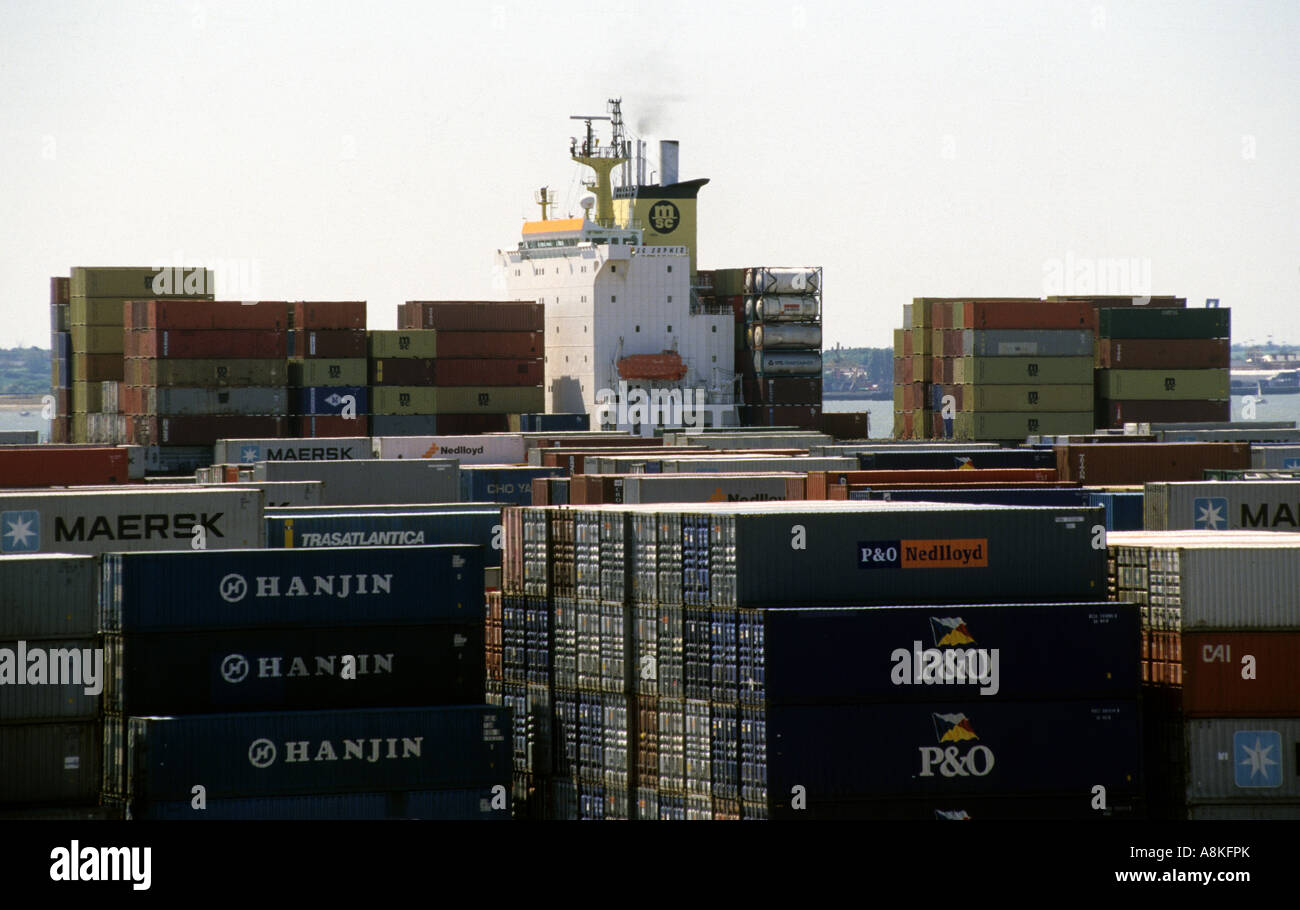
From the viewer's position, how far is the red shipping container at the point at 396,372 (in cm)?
6931

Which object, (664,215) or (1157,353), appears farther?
(664,215)

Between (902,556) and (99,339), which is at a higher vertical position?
(99,339)

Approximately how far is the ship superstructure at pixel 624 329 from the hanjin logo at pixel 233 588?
176ft

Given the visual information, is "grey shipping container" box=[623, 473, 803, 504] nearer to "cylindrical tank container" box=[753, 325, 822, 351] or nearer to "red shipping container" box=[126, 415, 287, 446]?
"red shipping container" box=[126, 415, 287, 446]

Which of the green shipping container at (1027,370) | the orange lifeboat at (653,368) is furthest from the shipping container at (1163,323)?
the orange lifeboat at (653,368)

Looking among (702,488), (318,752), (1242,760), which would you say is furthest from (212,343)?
(1242,760)

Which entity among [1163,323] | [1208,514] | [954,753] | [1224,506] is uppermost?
[1163,323]

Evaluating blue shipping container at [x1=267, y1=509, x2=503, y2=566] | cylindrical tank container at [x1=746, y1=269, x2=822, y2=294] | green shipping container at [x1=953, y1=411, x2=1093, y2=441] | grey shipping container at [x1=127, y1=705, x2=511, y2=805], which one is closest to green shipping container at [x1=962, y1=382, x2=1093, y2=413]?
green shipping container at [x1=953, y1=411, x2=1093, y2=441]

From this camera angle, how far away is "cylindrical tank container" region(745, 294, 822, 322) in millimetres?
80562

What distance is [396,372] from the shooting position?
228 feet

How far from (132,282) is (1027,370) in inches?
1396

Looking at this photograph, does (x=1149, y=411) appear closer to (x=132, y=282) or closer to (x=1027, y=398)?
(x=1027, y=398)

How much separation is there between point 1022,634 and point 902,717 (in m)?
1.74

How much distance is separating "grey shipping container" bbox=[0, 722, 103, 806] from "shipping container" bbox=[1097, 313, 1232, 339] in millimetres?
62247
